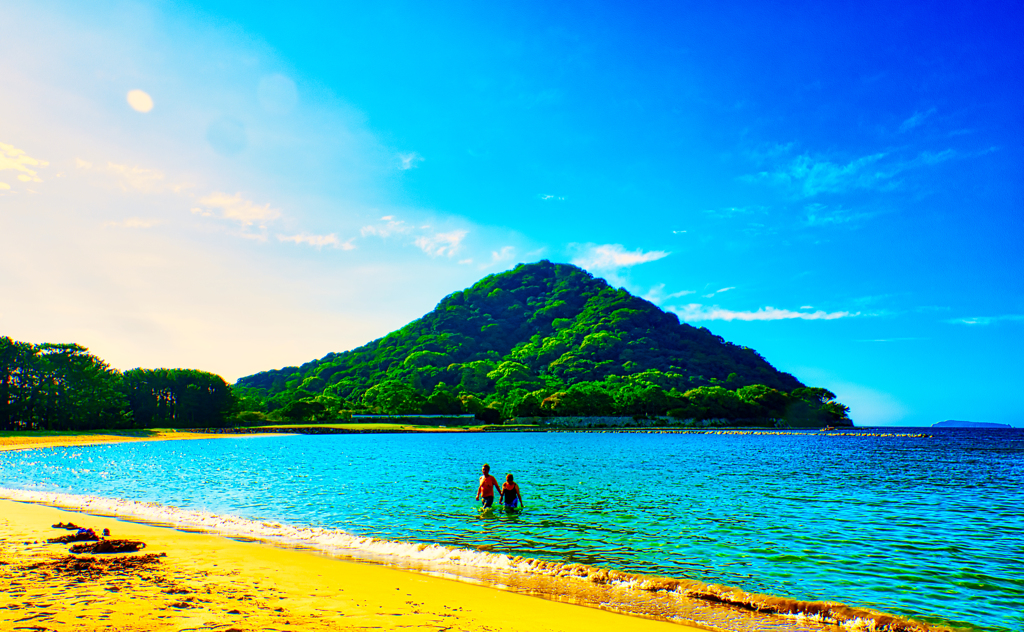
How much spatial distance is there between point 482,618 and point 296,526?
12.4 metres

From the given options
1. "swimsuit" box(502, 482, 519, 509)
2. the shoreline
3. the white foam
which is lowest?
the shoreline

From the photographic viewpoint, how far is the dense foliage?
98.9 metres

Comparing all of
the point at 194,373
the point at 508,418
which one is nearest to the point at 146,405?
the point at 194,373

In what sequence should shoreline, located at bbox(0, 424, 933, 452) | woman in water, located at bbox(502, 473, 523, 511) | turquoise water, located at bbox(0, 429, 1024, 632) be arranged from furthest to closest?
shoreline, located at bbox(0, 424, 933, 452) → woman in water, located at bbox(502, 473, 523, 511) → turquoise water, located at bbox(0, 429, 1024, 632)

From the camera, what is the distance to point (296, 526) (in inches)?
776

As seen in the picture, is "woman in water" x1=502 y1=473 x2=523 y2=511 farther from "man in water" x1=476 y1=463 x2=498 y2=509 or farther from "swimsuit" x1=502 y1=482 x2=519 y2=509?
"man in water" x1=476 y1=463 x2=498 y2=509

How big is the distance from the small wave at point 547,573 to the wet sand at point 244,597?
0.98 meters

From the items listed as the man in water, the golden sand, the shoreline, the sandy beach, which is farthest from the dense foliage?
the man in water

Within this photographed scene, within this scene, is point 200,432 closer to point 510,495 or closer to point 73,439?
point 73,439

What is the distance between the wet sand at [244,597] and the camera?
335 inches

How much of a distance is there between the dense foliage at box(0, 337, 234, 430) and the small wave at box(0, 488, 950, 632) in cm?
10201

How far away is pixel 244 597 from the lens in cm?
1000

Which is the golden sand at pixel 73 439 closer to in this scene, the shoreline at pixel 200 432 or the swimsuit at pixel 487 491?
the shoreline at pixel 200 432

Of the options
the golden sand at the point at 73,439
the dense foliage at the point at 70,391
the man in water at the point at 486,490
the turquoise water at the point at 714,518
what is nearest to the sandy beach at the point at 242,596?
the turquoise water at the point at 714,518
